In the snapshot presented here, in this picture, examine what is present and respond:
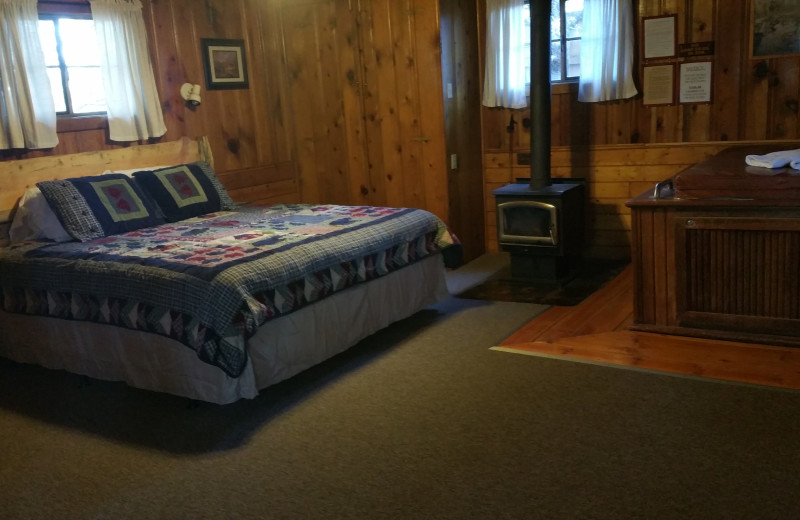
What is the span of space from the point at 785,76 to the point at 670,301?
2.10 m

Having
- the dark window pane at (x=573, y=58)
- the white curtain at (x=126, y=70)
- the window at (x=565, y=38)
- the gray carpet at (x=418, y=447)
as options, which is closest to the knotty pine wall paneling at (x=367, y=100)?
the window at (x=565, y=38)

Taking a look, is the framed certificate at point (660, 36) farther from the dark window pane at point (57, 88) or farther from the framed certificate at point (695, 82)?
the dark window pane at point (57, 88)

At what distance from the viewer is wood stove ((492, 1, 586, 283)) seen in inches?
191

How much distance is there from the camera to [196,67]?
17.0 feet

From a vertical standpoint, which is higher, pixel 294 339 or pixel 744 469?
pixel 294 339

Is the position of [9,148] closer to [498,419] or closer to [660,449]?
[498,419]

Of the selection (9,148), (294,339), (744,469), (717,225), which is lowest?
(744,469)

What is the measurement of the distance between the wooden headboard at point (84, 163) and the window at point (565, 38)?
2.61 meters

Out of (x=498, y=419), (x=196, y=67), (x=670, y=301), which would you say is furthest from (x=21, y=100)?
(x=670, y=301)

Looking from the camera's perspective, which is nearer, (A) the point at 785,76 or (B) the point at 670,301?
(B) the point at 670,301

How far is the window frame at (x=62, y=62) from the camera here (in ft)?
14.0

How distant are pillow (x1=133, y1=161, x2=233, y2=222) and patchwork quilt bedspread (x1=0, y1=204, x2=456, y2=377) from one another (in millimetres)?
157

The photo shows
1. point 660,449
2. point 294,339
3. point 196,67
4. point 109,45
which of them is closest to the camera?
point 660,449

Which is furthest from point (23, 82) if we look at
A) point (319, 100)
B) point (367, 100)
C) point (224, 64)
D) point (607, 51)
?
point (607, 51)
